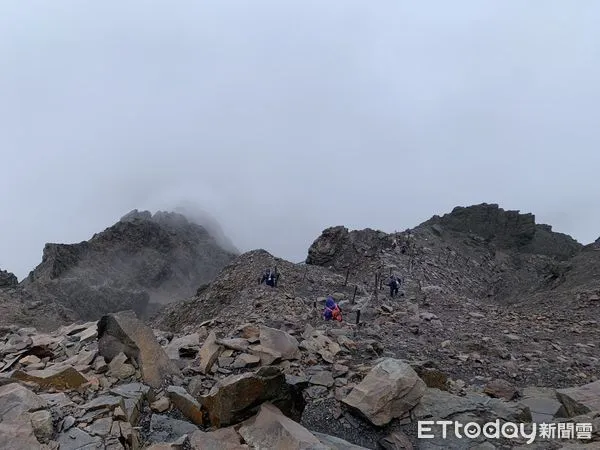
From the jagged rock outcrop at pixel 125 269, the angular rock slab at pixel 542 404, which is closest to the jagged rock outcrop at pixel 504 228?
the jagged rock outcrop at pixel 125 269

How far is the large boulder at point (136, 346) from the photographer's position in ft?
27.0

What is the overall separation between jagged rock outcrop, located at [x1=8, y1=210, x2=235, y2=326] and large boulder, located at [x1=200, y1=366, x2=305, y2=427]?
77.6 feet

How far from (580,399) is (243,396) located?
5.51 metres

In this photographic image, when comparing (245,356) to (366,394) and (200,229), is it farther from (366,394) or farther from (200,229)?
(200,229)

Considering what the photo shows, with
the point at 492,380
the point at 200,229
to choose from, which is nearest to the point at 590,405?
the point at 492,380

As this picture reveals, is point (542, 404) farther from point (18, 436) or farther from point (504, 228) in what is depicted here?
point (504, 228)

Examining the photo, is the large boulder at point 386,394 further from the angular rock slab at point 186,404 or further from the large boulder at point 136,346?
the large boulder at point 136,346

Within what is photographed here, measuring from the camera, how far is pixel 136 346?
8.41m

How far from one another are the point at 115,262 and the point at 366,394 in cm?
4548

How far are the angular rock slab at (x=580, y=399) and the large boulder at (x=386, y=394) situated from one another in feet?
7.76

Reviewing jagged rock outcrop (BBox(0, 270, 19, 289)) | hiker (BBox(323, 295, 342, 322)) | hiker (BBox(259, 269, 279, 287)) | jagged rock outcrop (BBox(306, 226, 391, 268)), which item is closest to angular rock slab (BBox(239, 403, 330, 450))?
hiker (BBox(323, 295, 342, 322))

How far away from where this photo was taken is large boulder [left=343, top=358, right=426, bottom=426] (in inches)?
297

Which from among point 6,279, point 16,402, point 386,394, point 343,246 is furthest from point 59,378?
point 6,279

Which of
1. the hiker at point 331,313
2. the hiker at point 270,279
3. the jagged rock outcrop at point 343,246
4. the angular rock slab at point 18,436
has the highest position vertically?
the jagged rock outcrop at point 343,246
